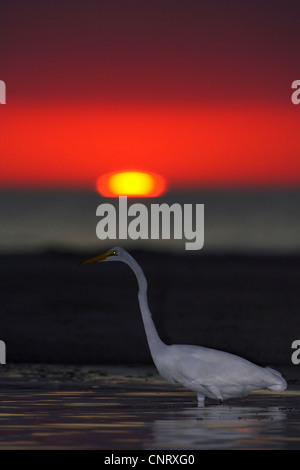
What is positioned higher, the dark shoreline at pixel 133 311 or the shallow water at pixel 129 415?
the dark shoreline at pixel 133 311

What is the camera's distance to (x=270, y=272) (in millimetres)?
64000

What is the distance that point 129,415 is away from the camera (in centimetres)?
2022

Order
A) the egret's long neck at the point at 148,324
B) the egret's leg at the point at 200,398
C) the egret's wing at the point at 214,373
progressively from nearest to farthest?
the egret's leg at the point at 200,398, the egret's wing at the point at 214,373, the egret's long neck at the point at 148,324

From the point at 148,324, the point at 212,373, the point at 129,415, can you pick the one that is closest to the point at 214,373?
the point at 212,373

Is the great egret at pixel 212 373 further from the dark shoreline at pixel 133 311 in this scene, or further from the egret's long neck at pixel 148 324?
the dark shoreline at pixel 133 311

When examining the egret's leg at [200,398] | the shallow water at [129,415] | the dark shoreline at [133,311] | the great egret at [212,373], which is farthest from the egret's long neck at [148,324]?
the dark shoreline at [133,311]

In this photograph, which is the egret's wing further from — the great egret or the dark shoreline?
the dark shoreline

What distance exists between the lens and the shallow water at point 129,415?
17.6m

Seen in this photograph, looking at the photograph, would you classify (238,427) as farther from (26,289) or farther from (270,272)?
(270,272)

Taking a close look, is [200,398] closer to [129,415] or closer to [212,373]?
[212,373]

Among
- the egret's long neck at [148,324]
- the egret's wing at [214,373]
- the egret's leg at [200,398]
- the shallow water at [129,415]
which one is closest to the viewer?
the shallow water at [129,415]

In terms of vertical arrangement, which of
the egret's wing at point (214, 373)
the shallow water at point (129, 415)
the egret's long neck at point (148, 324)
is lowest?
the shallow water at point (129, 415)
